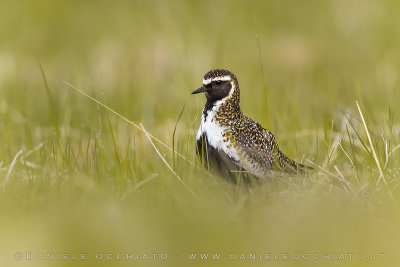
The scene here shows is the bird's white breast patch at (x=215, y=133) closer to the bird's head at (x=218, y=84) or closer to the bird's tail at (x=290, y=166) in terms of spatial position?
the bird's head at (x=218, y=84)

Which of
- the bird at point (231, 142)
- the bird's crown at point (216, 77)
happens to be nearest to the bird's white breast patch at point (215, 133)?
the bird at point (231, 142)

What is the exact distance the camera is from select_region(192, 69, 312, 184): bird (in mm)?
3912

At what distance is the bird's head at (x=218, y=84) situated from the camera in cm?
405

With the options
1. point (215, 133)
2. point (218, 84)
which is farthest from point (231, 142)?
point (218, 84)

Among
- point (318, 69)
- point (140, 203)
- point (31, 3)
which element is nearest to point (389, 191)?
point (140, 203)

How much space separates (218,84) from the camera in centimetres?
409

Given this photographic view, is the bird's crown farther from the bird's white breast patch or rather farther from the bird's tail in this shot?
the bird's tail

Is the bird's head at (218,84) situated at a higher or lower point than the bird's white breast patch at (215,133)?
higher

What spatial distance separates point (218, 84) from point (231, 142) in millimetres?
416

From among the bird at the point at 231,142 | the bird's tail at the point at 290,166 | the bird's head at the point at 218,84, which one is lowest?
the bird's tail at the point at 290,166

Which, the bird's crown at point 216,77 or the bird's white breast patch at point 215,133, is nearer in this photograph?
the bird's white breast patch at point 215,133

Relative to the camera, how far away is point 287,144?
489 cm

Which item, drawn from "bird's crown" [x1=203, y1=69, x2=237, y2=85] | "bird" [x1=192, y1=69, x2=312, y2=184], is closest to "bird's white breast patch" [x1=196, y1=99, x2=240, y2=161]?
"bird" [x1=192, y1=69, x2=312, y2=184]

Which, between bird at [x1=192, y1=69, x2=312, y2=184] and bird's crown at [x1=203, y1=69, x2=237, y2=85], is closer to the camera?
bird at [x1=192, y1=69, x2=312, y2=184]
